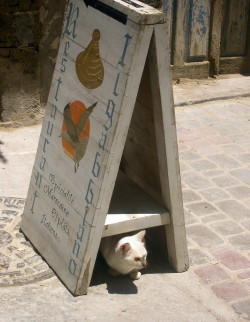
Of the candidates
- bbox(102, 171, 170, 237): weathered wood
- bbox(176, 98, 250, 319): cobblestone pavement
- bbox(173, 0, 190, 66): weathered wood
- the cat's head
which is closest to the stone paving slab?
bbox(176, 98, 250, 319): cobblestone pavement

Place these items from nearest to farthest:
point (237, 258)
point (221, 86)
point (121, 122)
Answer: point (121, 122), point (237, 258), point (221, 86)

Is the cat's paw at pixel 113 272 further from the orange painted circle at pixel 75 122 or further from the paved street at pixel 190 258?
the orange painted circle at pixel 75 122

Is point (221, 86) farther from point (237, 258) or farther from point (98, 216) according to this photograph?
point (98, 216)

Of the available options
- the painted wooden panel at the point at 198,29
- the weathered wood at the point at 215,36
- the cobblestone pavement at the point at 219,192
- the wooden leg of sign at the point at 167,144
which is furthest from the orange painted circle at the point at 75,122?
the weathered wood at the point at 215,36

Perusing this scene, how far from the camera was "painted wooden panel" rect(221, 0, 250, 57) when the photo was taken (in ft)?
31.4

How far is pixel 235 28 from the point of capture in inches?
384

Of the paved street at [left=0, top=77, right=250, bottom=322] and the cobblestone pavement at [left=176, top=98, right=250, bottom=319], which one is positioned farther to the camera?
the cobblestone pavement at [left=176, top=98, right=250, bottom=319]

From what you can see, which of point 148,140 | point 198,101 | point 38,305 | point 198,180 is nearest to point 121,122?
point 148,140

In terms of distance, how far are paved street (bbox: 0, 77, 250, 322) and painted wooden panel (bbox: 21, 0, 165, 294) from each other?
0.21m

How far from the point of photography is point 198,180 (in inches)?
264

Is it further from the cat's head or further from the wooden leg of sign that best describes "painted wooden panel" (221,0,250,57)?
the cat's head

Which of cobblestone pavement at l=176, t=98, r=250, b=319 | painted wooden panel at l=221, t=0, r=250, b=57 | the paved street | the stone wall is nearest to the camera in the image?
the paved street

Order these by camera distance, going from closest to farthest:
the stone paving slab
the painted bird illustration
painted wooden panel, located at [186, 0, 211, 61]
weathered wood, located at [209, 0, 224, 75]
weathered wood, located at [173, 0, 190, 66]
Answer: the painted bird illustration < the stone paving slab < weathered wood, located at [173, 0, 190, 66] < painted wooden panel, located at [186, 0, 211, 61] < weathered wood, located at [209, 0, 224, 75]

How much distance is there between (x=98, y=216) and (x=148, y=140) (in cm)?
74
